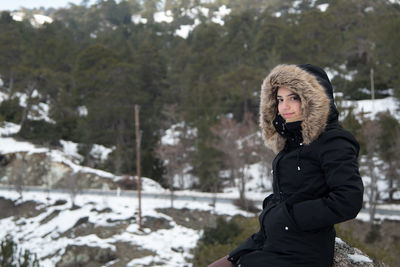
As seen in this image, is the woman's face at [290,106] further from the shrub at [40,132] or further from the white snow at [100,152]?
the shrub at [40,132]

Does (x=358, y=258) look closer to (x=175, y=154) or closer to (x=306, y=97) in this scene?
(x=306, y=97)

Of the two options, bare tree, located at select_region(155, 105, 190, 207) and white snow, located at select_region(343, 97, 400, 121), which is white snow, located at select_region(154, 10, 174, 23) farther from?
white snow, located at select_region(343, 97, 400, 121)

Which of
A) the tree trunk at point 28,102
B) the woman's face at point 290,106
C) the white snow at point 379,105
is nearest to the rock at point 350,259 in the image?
the woman's face at point 290,106

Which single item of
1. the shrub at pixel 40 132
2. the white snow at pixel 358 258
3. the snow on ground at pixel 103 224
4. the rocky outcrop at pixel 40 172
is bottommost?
the snow on ground at pixel 103 224

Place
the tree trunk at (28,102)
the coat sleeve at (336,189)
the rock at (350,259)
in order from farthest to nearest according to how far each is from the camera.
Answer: the tree trunk at (28,102)
the rock at (350,259)
the coat sleeve at (336,189)

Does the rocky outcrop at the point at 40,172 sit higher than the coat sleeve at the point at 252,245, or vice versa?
the coat sleeve at the point at 252,245

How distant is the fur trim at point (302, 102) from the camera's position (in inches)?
74.4

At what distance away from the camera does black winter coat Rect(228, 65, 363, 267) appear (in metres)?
1.72

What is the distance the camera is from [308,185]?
186 centimetres

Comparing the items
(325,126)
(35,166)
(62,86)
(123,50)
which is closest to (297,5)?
(123,50)

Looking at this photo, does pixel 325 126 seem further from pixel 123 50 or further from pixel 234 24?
pixel 234 24

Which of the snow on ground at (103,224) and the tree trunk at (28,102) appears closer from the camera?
the snow on ground at (103,224)

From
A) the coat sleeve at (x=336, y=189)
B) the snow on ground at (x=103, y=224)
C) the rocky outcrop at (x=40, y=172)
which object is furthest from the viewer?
the rocky outcrop at (x=40, y=172)

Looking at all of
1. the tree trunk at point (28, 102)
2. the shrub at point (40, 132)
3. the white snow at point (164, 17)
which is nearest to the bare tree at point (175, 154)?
the shrub at point (40, 132)
